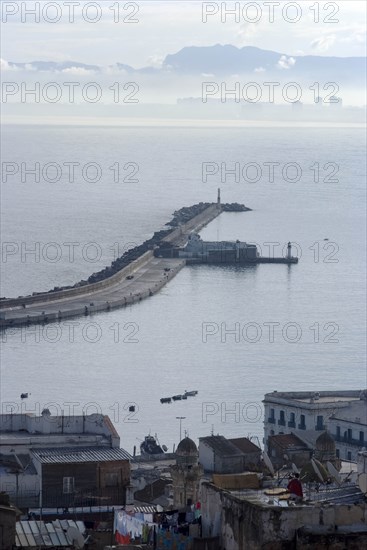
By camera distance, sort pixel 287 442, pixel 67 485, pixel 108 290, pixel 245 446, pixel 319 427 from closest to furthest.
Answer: pixel 67 485, pixel 245 446, pixel 287 442, pixel 319 427, pixel 108 290

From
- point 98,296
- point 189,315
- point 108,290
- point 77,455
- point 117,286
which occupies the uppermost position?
point 117,286

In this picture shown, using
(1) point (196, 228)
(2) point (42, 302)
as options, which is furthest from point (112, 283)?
(1) point (196, 228)

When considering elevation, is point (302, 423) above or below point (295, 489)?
below

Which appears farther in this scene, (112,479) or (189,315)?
(189,315)

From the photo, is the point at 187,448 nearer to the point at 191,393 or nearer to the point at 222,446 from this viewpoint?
the point at 222,446

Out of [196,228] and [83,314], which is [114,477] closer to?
[83,314]

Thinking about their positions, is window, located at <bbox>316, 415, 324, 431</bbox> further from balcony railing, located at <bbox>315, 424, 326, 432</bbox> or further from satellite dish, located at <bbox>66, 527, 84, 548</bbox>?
satellite dish, located at <bbox>66, 527, 84, 548</bbox>

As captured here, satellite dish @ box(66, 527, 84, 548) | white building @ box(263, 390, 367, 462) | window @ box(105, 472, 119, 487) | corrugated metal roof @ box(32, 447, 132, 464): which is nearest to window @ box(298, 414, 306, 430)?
white building @ box(263, 390, 367, 462)

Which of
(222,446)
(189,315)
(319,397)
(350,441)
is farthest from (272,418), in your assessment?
(189,315)
